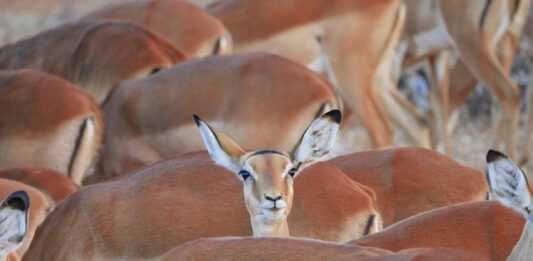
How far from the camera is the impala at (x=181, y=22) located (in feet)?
32.2

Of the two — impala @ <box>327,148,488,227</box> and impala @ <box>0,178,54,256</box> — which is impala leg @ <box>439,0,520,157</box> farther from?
impala @ <box>0,178,54,256</box>

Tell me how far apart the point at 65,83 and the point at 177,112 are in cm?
56

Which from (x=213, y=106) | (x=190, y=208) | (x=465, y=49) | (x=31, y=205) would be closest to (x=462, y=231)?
(x=190, y=208)


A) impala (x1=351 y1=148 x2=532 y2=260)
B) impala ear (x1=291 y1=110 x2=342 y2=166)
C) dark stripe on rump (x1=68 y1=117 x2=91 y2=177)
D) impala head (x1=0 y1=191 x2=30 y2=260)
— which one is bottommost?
dark stripe on rump (x1=68 y1=117 x2=91 y2=177)

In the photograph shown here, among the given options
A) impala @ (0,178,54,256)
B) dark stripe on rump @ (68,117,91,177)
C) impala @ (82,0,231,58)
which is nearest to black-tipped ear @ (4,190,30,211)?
impala @ (0,178,54,256)

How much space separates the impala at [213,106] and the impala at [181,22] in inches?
51.7

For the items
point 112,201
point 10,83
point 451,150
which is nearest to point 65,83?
point 10,83

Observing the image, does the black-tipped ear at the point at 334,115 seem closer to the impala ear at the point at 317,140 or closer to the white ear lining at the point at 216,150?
the impala ear at the point at 317,140

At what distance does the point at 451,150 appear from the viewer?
10.7 meters

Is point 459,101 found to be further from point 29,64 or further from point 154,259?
point 154,259

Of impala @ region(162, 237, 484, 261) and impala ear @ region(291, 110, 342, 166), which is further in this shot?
impala ear @ region(291, 110, 342, 166)

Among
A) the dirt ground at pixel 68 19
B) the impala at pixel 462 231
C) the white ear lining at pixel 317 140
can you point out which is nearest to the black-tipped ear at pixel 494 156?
the impala at pixel 462 231

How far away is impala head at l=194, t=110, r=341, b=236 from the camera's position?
5516mm

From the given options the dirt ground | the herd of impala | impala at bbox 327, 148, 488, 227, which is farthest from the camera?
the dirt ground
